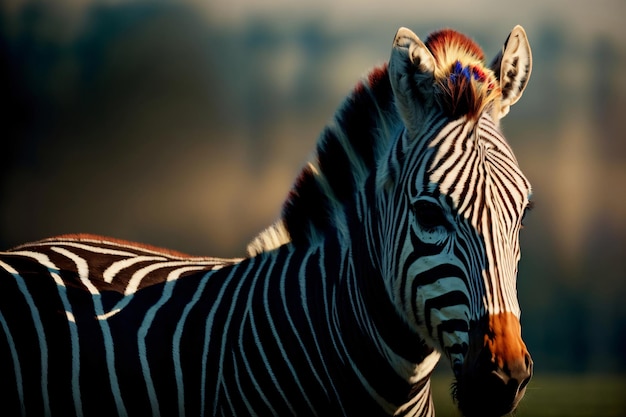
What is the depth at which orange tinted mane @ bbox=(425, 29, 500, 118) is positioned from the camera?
3135 millimetres

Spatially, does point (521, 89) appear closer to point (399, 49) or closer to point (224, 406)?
point (399, 49)

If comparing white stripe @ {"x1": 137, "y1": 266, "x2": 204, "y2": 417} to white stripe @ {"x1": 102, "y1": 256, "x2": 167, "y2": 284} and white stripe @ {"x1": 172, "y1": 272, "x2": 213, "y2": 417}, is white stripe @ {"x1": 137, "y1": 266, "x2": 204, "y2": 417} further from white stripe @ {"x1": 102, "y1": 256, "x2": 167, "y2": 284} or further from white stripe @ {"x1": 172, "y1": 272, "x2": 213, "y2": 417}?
white stripe @ {"x1": 102, "y1": 256, "x2": 167, "y2": 284}

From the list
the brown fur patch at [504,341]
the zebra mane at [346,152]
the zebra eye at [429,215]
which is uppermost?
the zebra mane at [346,152]

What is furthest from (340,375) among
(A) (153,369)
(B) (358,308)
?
(A) (153,369)

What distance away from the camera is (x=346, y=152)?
3660 millimetres

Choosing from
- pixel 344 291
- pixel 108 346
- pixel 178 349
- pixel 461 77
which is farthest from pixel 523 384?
pixel 108 346

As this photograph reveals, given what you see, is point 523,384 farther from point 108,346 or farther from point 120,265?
point 120,265

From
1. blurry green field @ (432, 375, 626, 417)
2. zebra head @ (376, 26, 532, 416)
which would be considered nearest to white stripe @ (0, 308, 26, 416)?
zebra head @ (376, 26, 532, 416)

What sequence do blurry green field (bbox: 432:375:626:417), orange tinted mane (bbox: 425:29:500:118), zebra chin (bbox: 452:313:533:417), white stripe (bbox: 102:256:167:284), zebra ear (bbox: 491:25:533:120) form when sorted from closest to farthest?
zebra chin (bbox: 452:313:533:417)
orange tinted mane (bbox: 425:29:500:118)
zebra ear (bbox: 491:25:533:120)
white stripe (bbox: 102:256:167:284)
blurry green field (bbox: 432:375:626:417)

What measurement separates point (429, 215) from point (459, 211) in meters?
0.14

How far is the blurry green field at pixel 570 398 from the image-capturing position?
37.6 feet

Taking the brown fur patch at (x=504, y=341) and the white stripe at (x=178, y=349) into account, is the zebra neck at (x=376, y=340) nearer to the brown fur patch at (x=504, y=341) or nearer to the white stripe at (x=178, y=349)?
the brown fur patch at (x=504, y=341)

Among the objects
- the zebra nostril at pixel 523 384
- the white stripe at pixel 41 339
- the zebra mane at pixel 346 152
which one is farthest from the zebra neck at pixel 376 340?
the white stripe at pixel 41 339

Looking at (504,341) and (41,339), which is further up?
(41,339)
